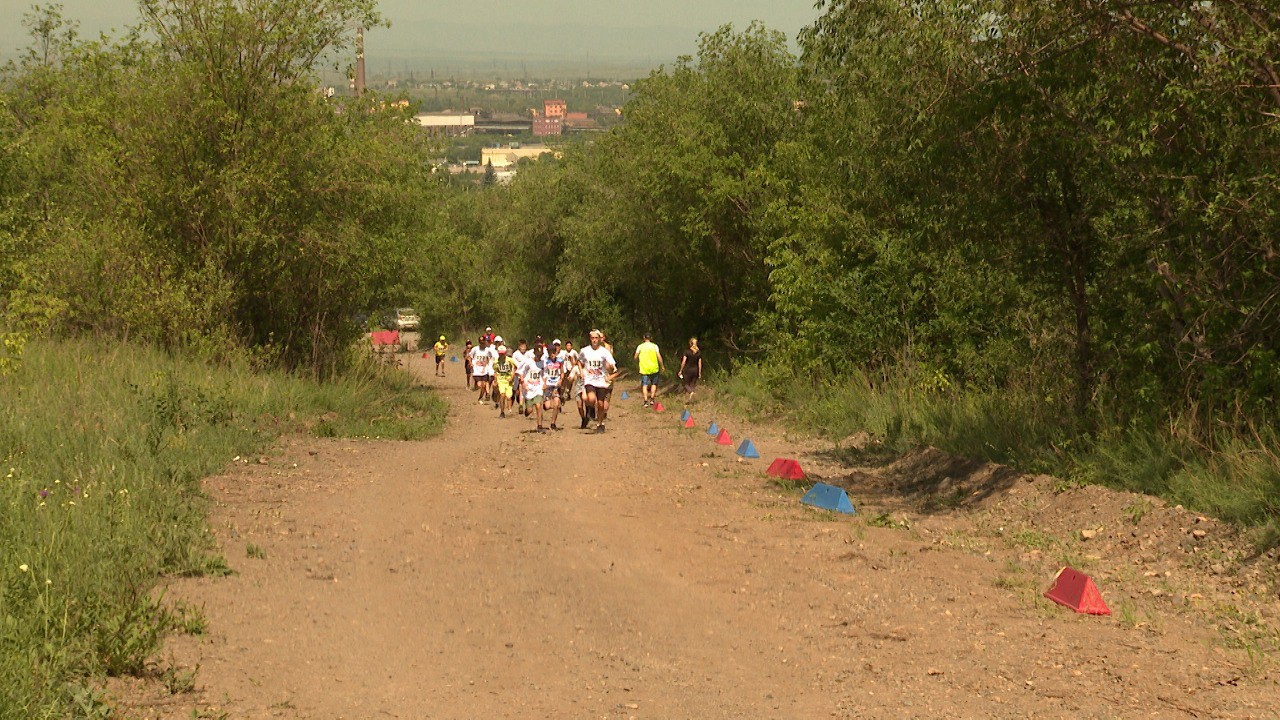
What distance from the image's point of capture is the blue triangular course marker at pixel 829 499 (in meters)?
13.7

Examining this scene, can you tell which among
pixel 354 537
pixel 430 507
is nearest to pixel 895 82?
pixel 430 507

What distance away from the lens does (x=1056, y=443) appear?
14086 mm

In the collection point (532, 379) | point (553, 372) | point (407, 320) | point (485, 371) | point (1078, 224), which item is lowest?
point (407, 320)

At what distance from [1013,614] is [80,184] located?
64.4 feet

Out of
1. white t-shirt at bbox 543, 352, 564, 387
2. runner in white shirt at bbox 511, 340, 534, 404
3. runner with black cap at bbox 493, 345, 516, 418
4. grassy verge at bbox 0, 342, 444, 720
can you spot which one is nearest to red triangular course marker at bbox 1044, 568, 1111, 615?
grassy verge at bbox 0, 342, 444, 720

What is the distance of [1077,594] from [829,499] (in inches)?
182

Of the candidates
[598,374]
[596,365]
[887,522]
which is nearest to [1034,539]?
[887,522]

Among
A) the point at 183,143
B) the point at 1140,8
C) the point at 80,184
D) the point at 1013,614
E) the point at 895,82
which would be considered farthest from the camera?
the point at 80,184

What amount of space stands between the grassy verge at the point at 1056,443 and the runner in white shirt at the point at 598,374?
130 inches

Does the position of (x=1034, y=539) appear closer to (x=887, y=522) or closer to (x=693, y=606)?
(x=887, y=522)

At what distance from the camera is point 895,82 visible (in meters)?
14.8

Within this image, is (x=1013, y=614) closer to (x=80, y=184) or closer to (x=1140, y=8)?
(x=1140, y=8)

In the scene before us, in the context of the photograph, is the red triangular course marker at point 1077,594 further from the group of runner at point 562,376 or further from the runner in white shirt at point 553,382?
the runner in white shirt at point 553,382

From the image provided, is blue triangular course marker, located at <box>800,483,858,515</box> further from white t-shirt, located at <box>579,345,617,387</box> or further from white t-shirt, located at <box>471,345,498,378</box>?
white t-shirt, located at <box>471,345,498,378</box>
